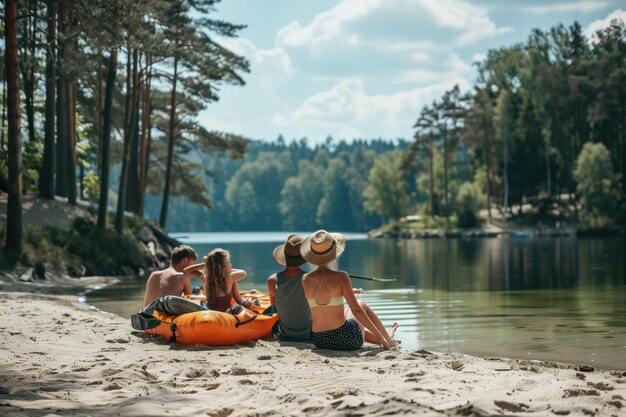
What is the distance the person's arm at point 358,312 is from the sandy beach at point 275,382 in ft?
0.52

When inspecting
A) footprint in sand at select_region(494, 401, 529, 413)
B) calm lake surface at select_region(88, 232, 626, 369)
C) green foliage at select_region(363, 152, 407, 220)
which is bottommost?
calm lake surface at select_region(88, 232, 626, 369)

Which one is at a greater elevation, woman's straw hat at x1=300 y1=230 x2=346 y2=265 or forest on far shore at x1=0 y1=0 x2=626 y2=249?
forest on far shore at x1=0 y1=0 x2=626 y2=249

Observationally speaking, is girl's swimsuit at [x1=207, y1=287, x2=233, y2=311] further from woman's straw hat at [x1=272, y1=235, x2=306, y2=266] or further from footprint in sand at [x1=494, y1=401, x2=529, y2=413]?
footprint in sand at [x1=494, y1=401, x2=529, y2=413]

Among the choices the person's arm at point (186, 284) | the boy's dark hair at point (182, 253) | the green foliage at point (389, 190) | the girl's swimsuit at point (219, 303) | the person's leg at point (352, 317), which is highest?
the green foliage at point (389, 190)

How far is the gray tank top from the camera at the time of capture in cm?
945

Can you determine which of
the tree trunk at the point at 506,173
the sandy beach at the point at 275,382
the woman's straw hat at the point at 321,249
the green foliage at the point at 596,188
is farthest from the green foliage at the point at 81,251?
the tree trunk at the point at 506,173

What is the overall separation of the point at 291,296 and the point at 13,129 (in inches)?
476

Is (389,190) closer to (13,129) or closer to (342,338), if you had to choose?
(13,129)

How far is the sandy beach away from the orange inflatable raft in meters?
0.17

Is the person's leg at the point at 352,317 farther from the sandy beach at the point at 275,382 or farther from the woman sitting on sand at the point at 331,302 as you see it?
the sandy beach at the point at 275,382

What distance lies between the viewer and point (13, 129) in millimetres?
19188

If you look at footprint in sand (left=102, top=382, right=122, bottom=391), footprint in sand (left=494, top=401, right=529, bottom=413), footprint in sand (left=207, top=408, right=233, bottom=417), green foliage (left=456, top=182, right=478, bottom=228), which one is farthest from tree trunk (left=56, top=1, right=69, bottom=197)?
green foliage (left=456, top=182, right=478, bottom=228)

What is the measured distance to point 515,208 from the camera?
8306 centimetres

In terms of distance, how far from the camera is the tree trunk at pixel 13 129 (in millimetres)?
18922
